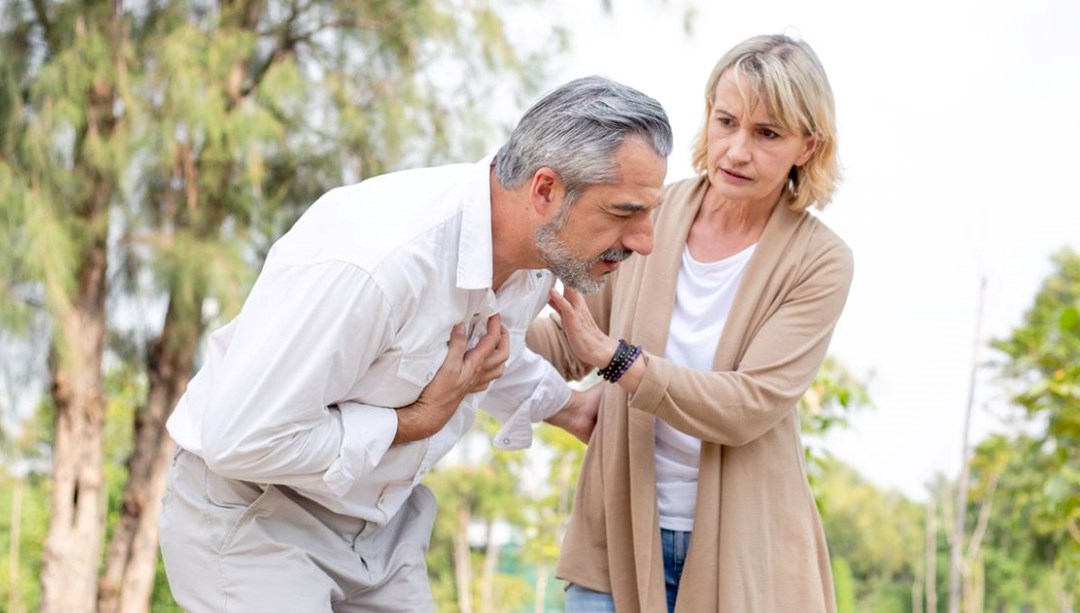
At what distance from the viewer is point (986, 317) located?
5953 millimetres

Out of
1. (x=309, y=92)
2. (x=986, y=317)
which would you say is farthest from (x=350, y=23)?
(x=986, y=317)

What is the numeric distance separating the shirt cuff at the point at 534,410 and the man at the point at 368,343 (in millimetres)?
286

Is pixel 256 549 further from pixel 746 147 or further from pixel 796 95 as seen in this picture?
pixel 796 95

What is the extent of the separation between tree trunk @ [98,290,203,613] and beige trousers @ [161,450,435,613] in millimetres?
7215

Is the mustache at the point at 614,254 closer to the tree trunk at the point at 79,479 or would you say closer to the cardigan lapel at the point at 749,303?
the cardigan lapel at the point at 749,303

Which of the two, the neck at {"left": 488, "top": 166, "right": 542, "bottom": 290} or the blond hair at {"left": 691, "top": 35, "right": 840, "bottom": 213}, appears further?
the blond hair at {"left": 691, "top": 35, "right": 840, "bottom": 213}

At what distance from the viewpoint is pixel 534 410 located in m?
2.25

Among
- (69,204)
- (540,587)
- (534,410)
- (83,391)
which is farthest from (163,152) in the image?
(540,587)

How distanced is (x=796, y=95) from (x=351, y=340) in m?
0.87

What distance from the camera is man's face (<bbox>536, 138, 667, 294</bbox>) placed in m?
1.77

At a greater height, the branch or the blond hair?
the branch

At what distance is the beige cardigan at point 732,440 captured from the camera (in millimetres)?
1970

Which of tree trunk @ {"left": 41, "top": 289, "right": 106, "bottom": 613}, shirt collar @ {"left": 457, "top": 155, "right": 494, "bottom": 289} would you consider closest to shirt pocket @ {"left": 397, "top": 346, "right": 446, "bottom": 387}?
shirt collar @ {"left": 457, "top": 155, "right": 494, "bottom": 289}

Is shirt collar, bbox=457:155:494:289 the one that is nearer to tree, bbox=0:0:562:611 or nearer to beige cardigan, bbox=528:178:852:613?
beige cardigan, bbox=528:178:852:613
